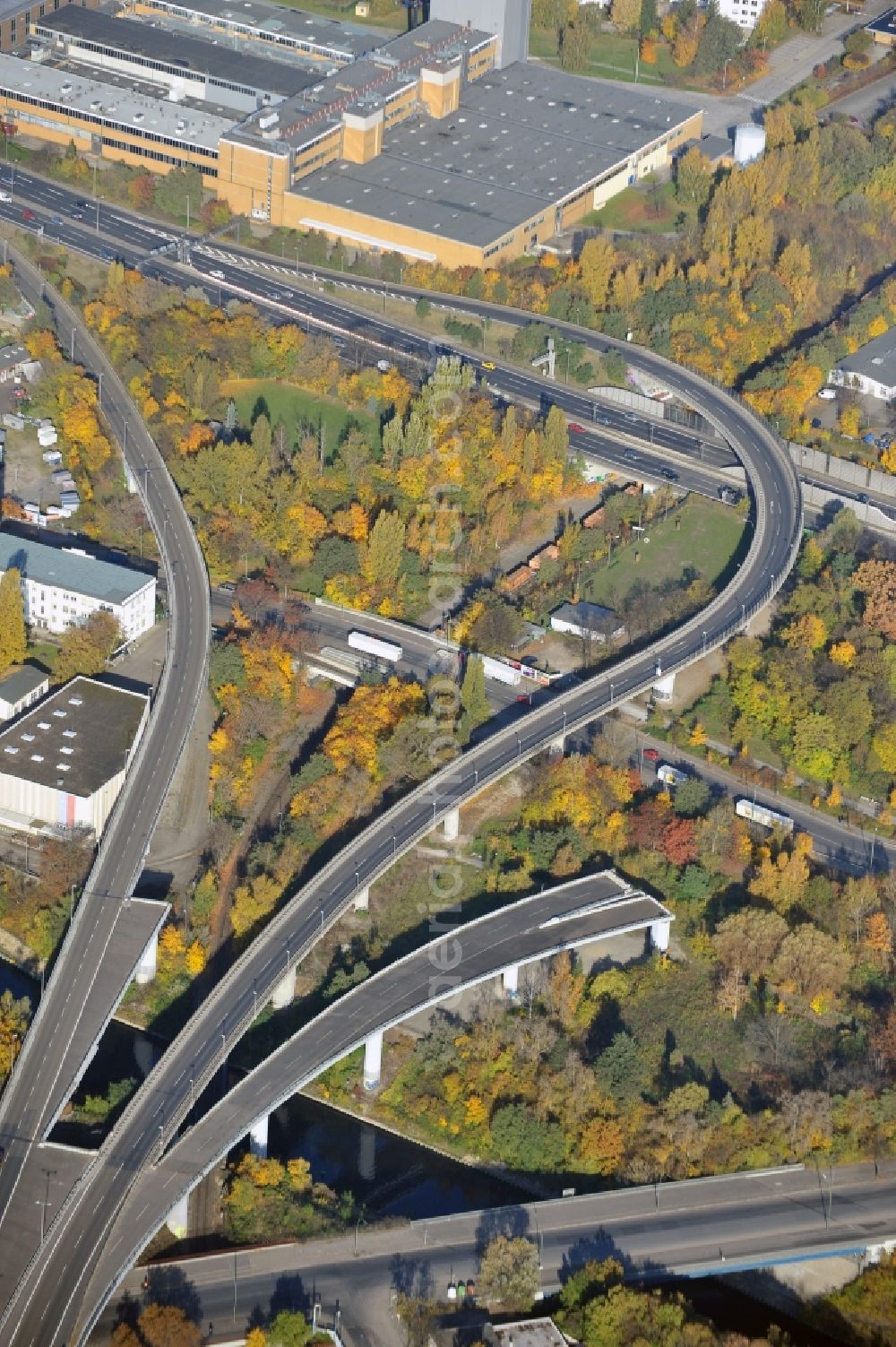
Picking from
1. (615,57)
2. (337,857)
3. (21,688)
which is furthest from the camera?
(615,57)

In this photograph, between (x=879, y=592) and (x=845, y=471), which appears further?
(x=845, y=471)

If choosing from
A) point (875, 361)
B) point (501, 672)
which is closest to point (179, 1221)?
point (501, 672)

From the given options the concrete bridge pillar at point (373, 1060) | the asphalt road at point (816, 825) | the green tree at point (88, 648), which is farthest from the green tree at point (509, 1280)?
the green tree at point (88, 648)

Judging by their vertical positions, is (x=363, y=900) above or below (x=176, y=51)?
below

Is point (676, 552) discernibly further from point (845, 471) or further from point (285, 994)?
point (285, 994)

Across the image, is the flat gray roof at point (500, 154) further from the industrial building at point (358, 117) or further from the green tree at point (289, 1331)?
the green tree at point (289, 1331)

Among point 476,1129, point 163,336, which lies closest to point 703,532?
point 163,336

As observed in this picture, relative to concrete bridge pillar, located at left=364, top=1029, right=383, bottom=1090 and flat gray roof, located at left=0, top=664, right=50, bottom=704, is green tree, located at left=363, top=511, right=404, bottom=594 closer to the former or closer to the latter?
flat gray roof, located at left=0, top=664, right=50, bottom=704

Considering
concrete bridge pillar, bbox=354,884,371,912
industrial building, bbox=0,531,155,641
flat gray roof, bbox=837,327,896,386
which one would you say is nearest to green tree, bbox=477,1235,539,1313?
concrete bridge pillar, bbox=354,884,371,912
